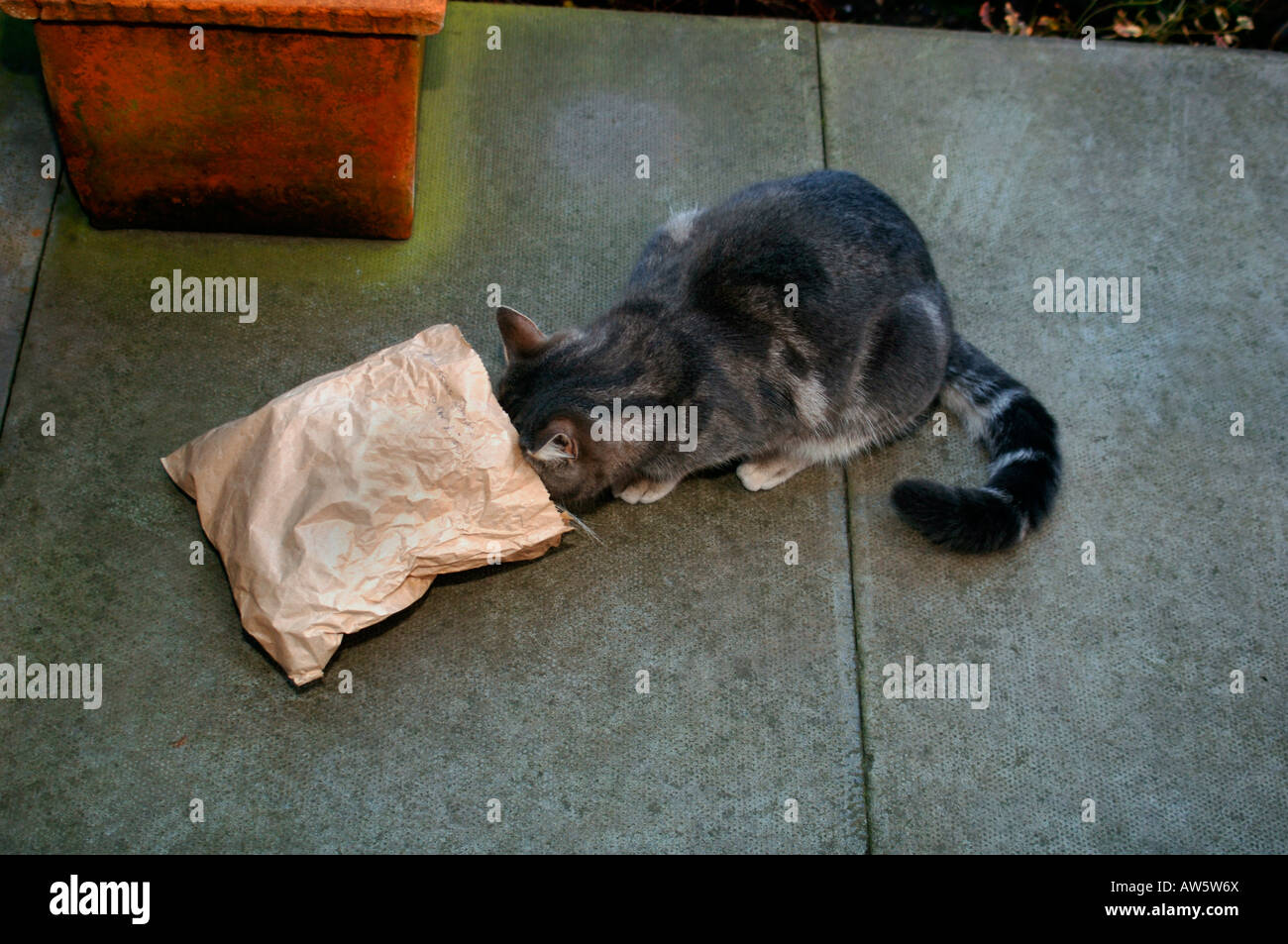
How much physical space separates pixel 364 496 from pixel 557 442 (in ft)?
1.74

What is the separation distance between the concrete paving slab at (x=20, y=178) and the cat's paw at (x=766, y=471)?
89.6 inches

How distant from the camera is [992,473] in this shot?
3355 millimetres

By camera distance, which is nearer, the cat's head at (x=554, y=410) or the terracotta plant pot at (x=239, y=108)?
the cat's head at (x=554, y=410)

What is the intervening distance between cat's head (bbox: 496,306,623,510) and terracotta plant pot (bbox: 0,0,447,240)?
0.92 meters

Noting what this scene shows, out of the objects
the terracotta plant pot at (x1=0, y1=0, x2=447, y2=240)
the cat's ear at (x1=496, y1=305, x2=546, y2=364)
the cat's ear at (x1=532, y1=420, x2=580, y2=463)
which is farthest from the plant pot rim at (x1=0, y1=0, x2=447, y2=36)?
the cat's ear at (x1=532, y1=420, x2=580, y2=463)

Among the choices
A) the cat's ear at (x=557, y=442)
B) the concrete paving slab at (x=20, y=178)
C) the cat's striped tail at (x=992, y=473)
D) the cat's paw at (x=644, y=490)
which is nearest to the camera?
the cat's ear at (x=557, y=442)

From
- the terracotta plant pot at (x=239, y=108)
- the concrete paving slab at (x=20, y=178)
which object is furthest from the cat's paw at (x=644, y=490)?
the concrete paving slab at (x=20, y=178)

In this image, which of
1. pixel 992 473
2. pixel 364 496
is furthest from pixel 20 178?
pixel 992 473

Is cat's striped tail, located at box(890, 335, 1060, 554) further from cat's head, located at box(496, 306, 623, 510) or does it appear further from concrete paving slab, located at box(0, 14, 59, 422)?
concrete paving slab, located at box(0, 14, 59, 422)

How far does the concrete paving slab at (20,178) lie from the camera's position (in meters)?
3.48

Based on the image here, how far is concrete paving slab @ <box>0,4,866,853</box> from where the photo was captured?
2.84m

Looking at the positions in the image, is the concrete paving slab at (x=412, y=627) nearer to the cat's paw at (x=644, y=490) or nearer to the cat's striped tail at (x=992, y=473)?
the cat's paw at (x=644, y=490)

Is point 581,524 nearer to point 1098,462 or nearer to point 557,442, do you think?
point 557,442

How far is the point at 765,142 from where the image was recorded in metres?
4.17
